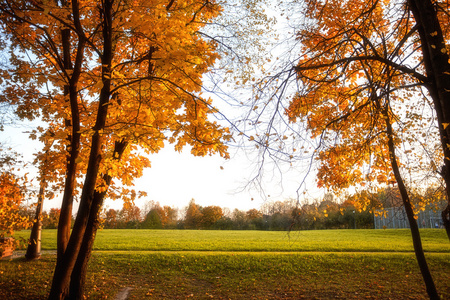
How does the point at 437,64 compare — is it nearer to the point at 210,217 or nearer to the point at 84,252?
the point at 84,252

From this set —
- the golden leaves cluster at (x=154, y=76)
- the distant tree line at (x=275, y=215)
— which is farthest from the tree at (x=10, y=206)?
the golden leaves cluster at (x=154, y=76)

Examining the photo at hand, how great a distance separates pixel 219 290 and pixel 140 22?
294 inches

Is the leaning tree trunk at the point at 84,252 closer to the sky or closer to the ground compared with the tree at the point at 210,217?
closer to the sky

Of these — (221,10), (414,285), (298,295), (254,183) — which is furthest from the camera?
(414,285)

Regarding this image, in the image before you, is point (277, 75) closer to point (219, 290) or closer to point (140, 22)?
point (140, 22)

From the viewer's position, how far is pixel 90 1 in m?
6.26

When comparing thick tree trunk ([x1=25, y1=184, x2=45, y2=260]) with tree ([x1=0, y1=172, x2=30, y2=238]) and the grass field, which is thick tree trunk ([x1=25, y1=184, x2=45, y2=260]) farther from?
tree ([x1=0, y1=172, x2=30, y2=238])

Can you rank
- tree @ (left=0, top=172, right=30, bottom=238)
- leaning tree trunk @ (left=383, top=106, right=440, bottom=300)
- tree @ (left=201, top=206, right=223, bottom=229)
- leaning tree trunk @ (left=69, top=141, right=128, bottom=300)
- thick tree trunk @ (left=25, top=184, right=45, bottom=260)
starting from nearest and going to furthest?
leaning tree trunk @ (left=383, top=106, right=440, bottom=300) → leaning tree trunk @ (left=69, top=141, right=128, bottom=300) → tree @ (left=0, top=172, right=30, bottom=238) → thick tree trunk @ (left=25, top=184, right=45, bottom=260) → tree @ (left=201, top=206, right=223, bottom=229)

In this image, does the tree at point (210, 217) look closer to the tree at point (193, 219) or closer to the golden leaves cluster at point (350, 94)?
the tree at point (193, 219)

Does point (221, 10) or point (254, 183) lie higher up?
point (221, 10)

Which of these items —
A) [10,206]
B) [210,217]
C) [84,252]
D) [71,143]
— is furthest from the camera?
[210,217]

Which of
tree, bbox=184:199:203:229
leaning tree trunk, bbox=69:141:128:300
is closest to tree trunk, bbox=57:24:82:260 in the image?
leaning tree trunk, bbox=69:141:128:300

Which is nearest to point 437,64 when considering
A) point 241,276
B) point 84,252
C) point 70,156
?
point 70,156

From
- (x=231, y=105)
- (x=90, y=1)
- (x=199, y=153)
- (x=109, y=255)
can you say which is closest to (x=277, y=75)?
(x=231, y=105)
